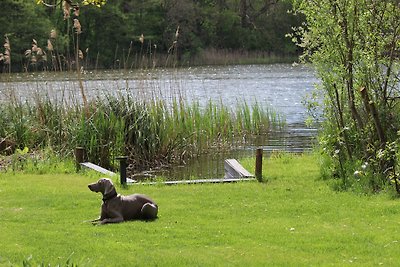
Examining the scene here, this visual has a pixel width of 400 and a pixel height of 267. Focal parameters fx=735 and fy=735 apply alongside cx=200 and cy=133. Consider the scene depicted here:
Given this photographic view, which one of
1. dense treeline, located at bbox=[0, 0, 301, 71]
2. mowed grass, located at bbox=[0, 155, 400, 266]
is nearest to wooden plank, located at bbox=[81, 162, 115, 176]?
mowed grass, located at bbox=[0, 155, 400, 266]

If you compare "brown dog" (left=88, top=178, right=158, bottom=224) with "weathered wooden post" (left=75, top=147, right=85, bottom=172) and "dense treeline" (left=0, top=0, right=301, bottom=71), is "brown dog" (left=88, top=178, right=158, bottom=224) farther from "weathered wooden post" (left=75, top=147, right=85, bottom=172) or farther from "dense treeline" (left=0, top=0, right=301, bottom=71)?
"dense treeline" (left=0, top=0, right=301, bottom=71)

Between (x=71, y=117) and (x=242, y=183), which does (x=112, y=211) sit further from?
(x=71, y=117)

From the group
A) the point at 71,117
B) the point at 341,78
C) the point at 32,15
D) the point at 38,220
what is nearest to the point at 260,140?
the point at 71,117

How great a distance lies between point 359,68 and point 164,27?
5371 cm

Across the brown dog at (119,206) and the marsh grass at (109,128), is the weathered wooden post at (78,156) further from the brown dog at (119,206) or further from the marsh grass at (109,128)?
the brown dog at (119,206)

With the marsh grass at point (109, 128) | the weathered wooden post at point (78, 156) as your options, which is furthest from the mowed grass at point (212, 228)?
the marsh grass at point (109, 128)

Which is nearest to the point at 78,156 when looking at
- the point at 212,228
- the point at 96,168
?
the point at 96,168

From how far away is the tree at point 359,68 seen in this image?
10930 millimetres

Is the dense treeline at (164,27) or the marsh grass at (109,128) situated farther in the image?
the dense treeline at (164,27)

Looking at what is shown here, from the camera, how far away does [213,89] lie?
35812 millimetres

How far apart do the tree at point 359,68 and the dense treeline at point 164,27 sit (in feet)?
133

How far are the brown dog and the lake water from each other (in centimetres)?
452

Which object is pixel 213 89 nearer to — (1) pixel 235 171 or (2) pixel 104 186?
(1) pixel 235 171

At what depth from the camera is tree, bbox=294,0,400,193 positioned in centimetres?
1093
